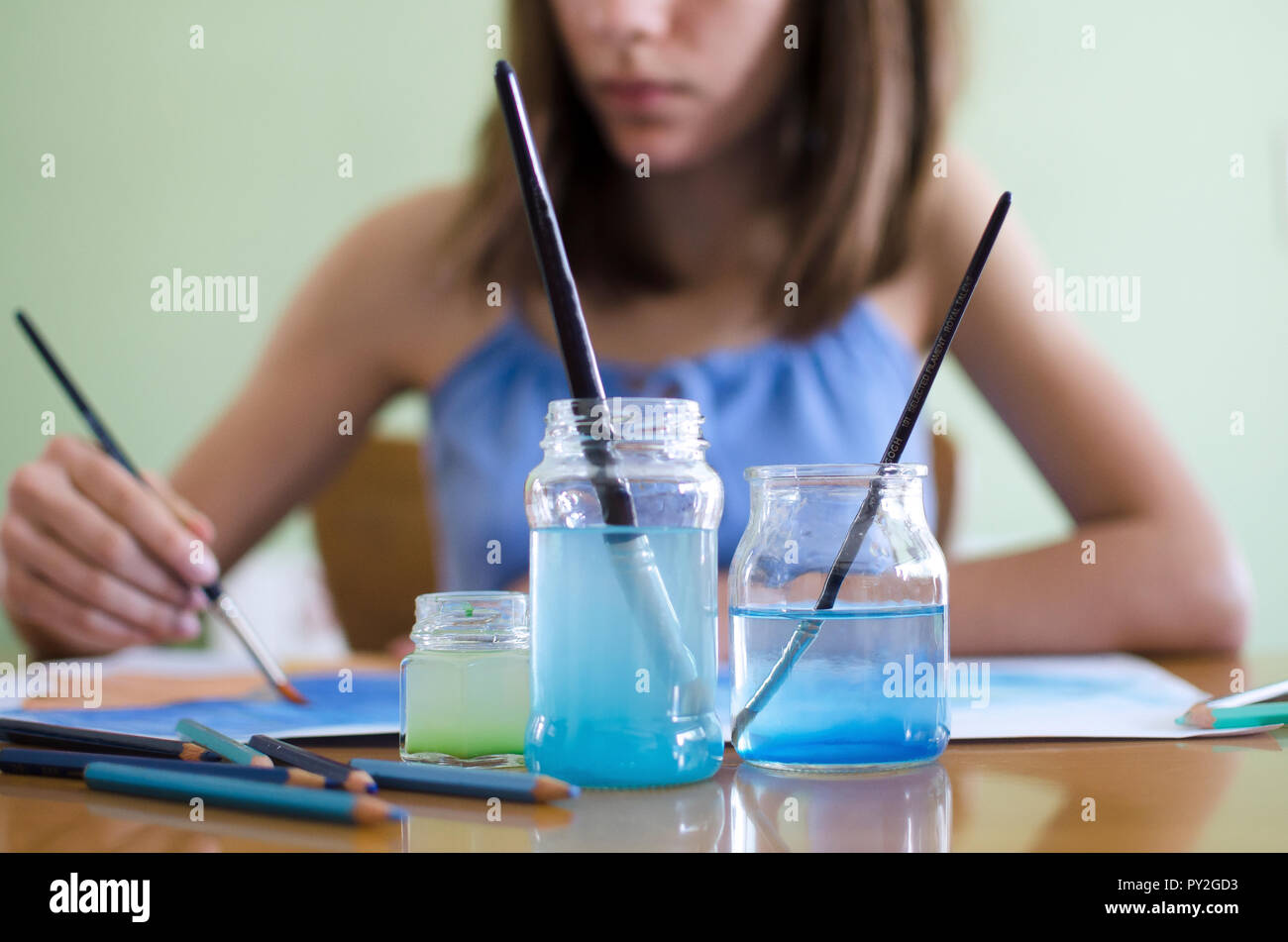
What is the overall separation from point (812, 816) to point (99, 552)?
2.06ft

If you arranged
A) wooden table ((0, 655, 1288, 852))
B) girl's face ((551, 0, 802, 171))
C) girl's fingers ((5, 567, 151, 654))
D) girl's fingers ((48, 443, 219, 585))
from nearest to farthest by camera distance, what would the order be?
1. wooden table ((0, 655, 1288, 852))
2. girl's fingers ((48, 443, 219, 585))
3. girl's fingers ((5, 567, 151, 654))
4. girl's face ((551, 0, 802, 171))

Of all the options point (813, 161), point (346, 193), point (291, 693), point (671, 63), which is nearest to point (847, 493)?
point (291, 693)

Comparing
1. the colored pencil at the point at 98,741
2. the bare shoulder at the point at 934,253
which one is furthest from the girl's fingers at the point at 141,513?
the bare shoulder at the point at 934,253

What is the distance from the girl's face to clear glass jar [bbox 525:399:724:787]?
650mm

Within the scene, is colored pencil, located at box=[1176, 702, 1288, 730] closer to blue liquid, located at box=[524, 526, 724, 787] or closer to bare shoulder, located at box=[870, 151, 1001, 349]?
blue liquid, located at box=[524, 526, 724, 787]

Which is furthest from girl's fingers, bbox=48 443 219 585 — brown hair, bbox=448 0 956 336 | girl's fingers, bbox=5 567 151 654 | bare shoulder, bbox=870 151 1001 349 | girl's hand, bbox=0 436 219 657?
bare shoulder, bbox=870 151 1001 349

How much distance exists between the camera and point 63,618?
883 mm

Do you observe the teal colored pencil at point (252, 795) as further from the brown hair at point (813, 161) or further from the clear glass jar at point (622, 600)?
the brown hair at point (813, 161)

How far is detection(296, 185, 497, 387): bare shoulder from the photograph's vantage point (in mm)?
1252

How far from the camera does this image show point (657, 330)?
1.19m

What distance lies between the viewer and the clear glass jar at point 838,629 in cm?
43

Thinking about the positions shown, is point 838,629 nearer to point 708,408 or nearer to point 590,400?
point 590,400

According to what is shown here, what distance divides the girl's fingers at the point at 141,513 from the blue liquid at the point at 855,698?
45cm

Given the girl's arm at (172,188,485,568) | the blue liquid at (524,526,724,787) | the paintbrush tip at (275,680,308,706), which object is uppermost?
the girl's arm at (172,188,485,568)
